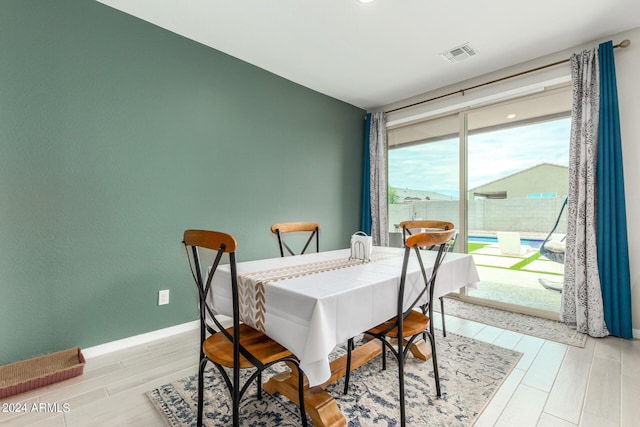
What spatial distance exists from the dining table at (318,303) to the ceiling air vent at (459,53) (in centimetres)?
207

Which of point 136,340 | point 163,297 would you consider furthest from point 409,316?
point 136,340

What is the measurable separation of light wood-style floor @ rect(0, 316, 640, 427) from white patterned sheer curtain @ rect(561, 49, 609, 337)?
0.85 ft

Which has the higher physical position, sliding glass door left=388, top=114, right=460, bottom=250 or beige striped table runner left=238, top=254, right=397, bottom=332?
sliding glass door left=388, top=114, right=460, bottom=250

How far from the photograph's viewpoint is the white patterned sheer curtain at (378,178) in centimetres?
414

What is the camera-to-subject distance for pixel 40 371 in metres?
1.89

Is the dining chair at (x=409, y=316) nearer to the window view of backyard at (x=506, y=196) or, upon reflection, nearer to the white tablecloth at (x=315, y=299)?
the white tablecloth at (x=315, y=299)

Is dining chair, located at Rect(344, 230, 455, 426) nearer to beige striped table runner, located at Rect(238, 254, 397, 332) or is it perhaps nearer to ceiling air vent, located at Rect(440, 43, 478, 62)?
beige striped table runner, located at Rect(238, 254, 397, 332)

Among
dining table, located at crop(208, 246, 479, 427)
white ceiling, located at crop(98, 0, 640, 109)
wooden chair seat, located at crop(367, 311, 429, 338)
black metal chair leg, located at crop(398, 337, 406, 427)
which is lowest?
black metal chair leg, located at crop(398, 337, 406, 427)

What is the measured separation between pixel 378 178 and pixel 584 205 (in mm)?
2210

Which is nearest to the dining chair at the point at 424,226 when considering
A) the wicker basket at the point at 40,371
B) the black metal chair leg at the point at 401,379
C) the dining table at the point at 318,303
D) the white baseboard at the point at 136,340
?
the dining table at the point at 318,303

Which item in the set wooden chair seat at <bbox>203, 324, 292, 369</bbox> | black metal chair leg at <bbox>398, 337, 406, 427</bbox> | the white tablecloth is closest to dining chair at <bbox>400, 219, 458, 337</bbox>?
the white tablecloth

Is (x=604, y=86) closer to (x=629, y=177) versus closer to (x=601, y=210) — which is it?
→ (x=629, y=177)

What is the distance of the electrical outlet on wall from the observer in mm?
2497

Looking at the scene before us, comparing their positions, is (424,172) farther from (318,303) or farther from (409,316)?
(318,303)
